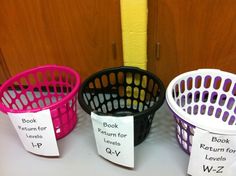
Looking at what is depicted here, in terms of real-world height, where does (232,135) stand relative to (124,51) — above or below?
below

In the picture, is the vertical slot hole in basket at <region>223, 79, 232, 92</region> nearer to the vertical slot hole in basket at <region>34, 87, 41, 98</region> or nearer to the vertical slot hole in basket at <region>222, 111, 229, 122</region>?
the vertical slot hole in basket at <region>222, 111, 229, 122</region>

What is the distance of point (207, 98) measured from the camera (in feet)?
3.68

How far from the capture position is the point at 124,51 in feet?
3.41

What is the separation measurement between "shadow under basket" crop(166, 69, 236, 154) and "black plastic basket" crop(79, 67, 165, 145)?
0.11 metres

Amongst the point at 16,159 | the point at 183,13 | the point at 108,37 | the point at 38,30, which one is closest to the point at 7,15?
the point at 38,30

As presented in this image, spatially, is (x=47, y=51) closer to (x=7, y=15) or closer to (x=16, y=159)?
(x=7, y=15)

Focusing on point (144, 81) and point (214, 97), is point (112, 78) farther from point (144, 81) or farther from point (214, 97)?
point (214, 97)

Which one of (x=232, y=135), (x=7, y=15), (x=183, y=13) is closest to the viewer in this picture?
(x=232, y=135)

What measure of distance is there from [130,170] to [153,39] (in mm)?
496

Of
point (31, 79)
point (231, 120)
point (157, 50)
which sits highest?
point (157, 50)

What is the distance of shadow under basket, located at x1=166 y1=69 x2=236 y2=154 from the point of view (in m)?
1.00

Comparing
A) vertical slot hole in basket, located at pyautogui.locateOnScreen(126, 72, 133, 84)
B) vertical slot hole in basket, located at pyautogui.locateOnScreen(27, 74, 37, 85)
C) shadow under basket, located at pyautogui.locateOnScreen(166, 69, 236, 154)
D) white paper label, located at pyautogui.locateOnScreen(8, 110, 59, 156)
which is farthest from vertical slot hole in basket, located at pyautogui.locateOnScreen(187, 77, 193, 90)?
vertical slot hole in basket, located at pyautogui.locateOnScreen(27, 74, 37, 85)

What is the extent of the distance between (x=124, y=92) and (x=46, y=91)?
1.31 ft

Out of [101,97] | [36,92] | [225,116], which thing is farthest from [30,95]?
[225,116]
